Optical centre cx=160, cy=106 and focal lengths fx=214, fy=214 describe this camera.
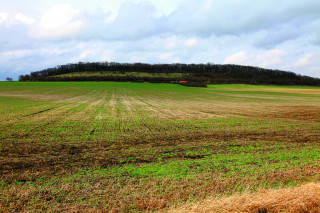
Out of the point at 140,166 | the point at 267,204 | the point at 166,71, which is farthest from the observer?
the point at 166,71

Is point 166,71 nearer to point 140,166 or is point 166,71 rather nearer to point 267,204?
point 140,166

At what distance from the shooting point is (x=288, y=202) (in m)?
4.64

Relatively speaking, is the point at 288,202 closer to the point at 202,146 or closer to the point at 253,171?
the point at 253,171

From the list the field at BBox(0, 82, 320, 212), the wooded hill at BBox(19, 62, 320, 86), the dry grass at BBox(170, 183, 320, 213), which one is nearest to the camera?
the dry grass at BBox(170, 183, 320, 213)

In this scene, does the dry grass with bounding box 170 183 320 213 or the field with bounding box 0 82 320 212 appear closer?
the dry grass with bounding box 170 183 320 213

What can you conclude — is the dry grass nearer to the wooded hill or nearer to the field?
the field

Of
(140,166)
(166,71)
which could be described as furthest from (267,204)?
(166,71)

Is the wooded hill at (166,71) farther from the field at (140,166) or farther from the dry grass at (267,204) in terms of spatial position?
the dry grass at (267,204)

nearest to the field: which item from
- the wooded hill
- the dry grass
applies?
the dry grass

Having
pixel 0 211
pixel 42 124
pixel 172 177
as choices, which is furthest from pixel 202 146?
pixel 42 124

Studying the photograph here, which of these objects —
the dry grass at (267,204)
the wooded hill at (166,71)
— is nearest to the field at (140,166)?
the dry grass at (267,204)

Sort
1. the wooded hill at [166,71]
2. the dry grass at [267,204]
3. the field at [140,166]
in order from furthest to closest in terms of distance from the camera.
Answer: the wooded hill at [166,71]
the field at [140,166]
the dry grass at [267,204]

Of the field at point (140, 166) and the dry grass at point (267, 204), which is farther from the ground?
the dry grass at point (267, 204)

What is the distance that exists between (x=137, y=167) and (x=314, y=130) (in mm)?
13039
